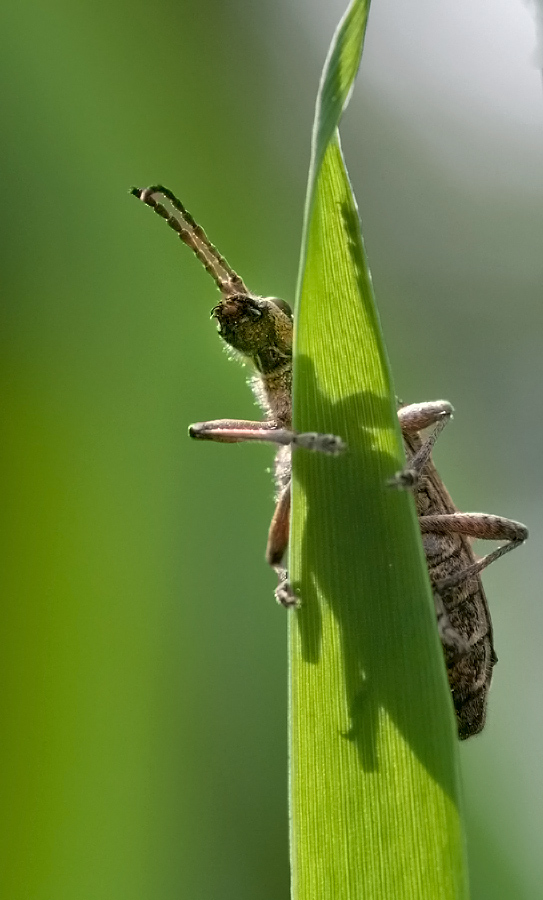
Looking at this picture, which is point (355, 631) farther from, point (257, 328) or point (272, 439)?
point (257, 328)

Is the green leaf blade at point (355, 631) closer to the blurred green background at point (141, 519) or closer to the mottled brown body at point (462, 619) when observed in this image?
the mottled brown body at point (462, 619)

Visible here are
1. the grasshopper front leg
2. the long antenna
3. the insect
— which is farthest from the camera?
the long antenna

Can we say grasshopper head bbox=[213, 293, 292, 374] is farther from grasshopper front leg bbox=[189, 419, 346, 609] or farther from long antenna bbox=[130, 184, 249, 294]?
grasshopper front leg bbox=[189, 419, 346, 609]

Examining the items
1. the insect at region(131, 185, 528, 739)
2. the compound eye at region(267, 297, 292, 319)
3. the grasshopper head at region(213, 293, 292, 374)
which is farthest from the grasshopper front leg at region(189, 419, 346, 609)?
the compound eye at region(267, 297, 292, 319)

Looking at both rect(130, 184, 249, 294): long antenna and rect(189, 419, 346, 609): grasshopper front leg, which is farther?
rect(130, 184, 249, 294): long antenna

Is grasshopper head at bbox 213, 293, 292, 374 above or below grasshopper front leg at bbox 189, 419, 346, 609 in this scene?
above

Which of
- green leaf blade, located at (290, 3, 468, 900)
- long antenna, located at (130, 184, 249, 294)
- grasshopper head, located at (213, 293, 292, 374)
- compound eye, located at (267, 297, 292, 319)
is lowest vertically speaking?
green leaf blade, located at (290, 3, 468, 900)

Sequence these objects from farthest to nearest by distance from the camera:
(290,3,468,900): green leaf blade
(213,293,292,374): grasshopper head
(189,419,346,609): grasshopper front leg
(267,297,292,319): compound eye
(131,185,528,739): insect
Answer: (267,297,292,319): compound eye, (213,293,292,374): grasshopper head, (131,185,528,739): insect, (189,419,346,609): grasshopper front leg, (290,3,468,900): green leaf blade
